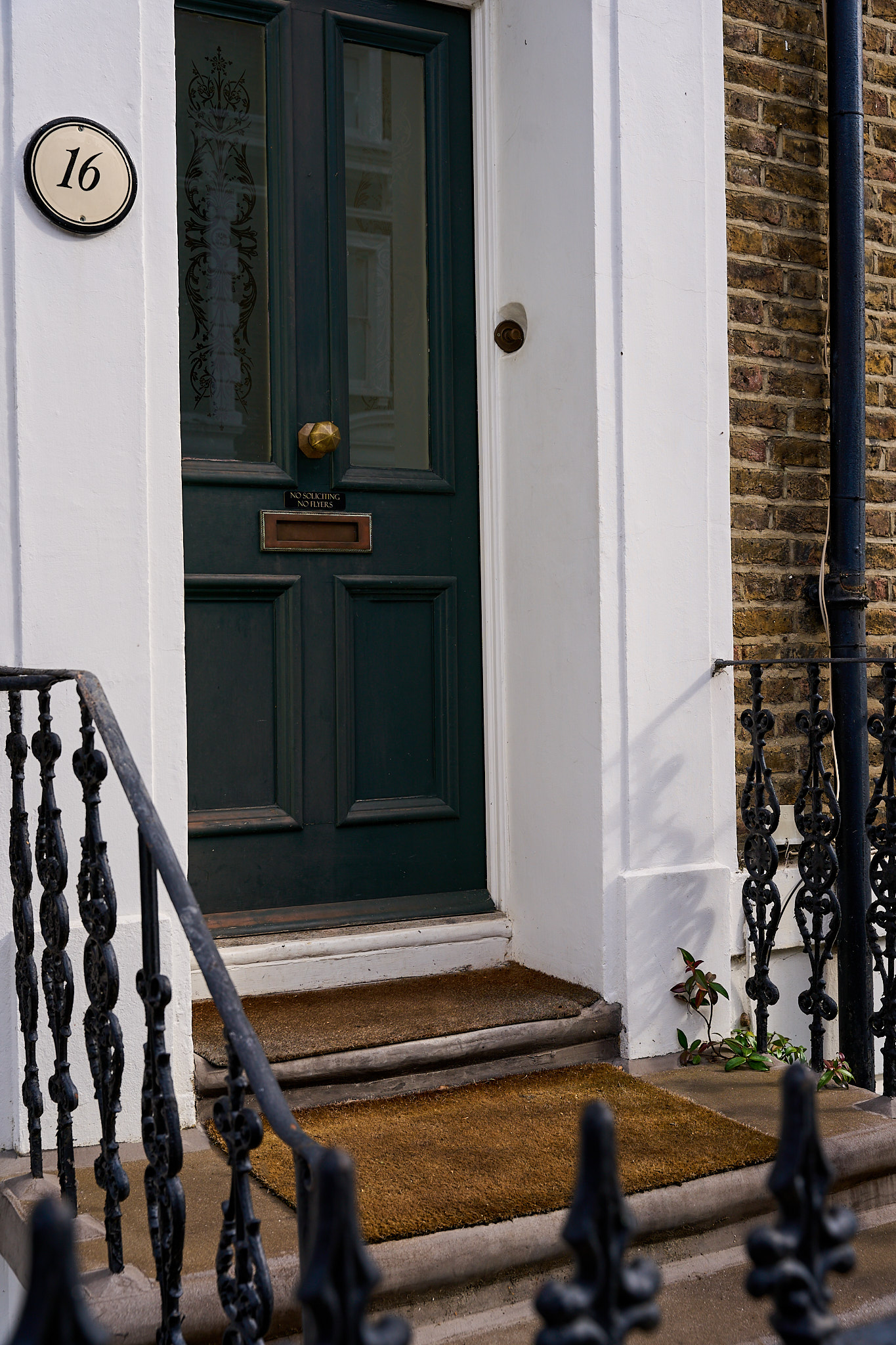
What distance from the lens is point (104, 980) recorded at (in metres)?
2.05

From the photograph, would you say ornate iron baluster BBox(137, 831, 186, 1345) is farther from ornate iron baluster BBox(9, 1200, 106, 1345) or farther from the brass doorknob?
the brass doorknob

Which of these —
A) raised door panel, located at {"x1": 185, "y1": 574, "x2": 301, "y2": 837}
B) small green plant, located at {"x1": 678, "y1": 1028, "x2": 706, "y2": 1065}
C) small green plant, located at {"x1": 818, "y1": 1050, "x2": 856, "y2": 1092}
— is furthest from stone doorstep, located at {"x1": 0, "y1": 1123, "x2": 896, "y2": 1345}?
raised door panel, located at {"x1": 185, "y1": 574, "x2": 301, "y2": 837}

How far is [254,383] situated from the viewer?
339 centimetres

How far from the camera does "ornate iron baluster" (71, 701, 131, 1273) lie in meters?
2.04

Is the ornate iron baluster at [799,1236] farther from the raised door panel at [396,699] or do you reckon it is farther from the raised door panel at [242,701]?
the raised door panel at [396,699]

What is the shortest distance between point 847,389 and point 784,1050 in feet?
6.51

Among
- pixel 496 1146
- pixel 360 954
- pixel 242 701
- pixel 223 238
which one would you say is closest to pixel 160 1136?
pixel 496 1146

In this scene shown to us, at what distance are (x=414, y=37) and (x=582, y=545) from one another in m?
1.65

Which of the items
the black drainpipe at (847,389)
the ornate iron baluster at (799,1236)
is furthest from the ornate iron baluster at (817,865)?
the ornate iron baluster at (799,1236)

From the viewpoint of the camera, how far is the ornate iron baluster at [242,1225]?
64.6 inches

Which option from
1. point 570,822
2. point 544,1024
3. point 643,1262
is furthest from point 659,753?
point 643,1262

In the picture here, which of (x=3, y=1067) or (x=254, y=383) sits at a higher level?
(x=254, y=383)

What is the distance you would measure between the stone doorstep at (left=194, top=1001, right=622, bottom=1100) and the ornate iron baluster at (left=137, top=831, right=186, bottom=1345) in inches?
27.8

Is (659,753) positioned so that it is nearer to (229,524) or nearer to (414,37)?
(229,524)
